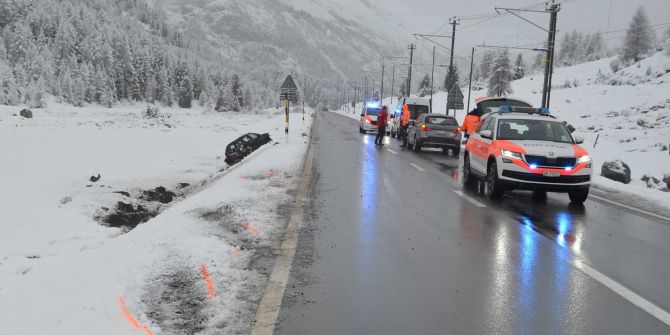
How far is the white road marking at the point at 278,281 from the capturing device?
3.92m

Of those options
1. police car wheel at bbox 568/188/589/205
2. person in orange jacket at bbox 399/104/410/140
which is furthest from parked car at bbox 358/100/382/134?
police car wheel at bbox 568/188/589/205

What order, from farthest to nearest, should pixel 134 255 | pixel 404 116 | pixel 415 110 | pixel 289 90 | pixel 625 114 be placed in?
pixel 625 114
pixel 415 110
pixel 404 116
pixel 289 90
pixel 134 255

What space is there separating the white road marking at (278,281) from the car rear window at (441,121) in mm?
14093

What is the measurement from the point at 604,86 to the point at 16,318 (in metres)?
71.7

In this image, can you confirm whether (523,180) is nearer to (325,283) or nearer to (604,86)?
(325,283)

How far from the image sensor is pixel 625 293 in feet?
16.0

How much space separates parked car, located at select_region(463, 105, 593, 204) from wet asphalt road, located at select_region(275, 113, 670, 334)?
0.43 meters

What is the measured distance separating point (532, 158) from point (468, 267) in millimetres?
Result: 5108

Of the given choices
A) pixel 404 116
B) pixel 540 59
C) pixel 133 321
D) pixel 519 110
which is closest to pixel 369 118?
pixel 404 116

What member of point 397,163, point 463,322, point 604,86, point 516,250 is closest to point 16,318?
point 463,322

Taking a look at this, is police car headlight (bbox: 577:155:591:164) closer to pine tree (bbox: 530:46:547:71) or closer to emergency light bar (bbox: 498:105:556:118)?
emergency light bar (bbox: 498:105:556:118)

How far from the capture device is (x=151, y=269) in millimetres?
4992

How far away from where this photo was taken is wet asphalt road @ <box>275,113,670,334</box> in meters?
4.11

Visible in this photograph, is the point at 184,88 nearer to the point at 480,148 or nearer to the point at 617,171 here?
the point at 617,171
